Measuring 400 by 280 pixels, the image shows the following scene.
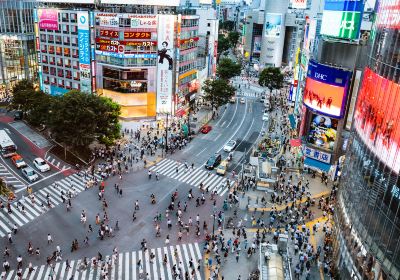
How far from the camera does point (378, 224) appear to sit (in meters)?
29.8

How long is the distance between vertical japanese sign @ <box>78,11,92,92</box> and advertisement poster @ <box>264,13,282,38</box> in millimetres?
81441

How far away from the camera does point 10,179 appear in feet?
181

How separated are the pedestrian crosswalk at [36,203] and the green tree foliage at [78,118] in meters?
6.19

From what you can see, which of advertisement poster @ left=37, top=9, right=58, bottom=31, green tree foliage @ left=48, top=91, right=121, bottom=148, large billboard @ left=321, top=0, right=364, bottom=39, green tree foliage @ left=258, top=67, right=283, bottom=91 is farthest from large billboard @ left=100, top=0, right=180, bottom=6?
green tree foliage @ left=258, top=67, right=283, bottom=91

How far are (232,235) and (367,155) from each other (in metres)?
18.4

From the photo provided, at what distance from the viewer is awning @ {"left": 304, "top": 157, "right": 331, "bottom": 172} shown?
57406 mm

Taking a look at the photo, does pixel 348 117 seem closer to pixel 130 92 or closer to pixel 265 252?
pixel 265 252

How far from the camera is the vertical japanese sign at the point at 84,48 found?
77125mm

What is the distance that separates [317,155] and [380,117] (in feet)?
87.2

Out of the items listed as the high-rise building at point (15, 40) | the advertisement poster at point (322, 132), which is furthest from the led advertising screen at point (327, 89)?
the high-rise building at point (15, 40)

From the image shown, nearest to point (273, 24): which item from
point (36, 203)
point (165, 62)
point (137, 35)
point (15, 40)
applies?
point (165, 62)

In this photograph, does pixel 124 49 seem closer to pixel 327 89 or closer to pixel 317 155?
pixel 327 89

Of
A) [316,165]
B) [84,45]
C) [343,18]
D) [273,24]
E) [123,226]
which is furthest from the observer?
[273,24]

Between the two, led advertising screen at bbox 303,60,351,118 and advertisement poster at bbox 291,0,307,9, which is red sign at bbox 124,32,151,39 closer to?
led advertising screen at bbox 303,60,351,118
